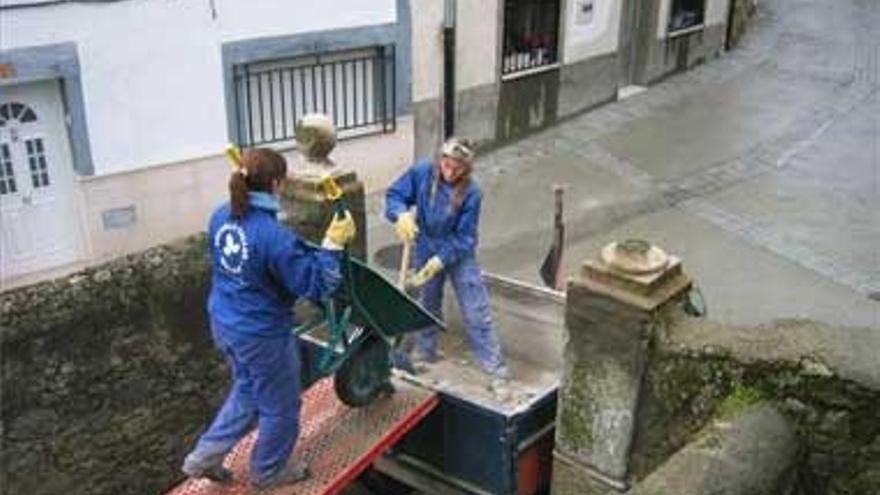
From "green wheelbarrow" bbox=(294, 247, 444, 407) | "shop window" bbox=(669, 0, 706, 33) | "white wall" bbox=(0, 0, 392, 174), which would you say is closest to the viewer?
"green wheelbarrow" bbox=(294, 247, 444, 407)

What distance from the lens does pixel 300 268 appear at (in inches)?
182

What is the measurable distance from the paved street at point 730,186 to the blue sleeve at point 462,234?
12.3 ft

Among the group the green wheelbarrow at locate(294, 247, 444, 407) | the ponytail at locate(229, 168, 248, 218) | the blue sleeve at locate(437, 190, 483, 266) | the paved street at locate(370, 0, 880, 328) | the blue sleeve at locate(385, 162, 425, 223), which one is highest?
the ponytail at locate(229, 168, 248, 218)

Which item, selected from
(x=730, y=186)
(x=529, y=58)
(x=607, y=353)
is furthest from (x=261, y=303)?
(x=529, y=58)

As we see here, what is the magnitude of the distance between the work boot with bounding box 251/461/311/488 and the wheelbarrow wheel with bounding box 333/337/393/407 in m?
0.51

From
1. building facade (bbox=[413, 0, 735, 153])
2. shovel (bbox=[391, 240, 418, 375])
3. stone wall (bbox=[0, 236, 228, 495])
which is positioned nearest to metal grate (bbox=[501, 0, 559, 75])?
building facade (bbox=[413, 0, 735, 153])

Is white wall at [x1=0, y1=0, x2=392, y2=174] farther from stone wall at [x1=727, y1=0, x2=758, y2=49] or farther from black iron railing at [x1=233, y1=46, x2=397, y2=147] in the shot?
stone wall at [x1=727, y1=0, x2=758, y2=49]

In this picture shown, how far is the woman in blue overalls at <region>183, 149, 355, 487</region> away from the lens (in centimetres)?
459

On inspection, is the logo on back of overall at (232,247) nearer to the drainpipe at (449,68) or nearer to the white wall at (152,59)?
Answer: the white wall at (152,59)

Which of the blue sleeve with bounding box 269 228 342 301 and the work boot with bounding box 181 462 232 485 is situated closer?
the blue sleeve with bounding box 269 228 342 301

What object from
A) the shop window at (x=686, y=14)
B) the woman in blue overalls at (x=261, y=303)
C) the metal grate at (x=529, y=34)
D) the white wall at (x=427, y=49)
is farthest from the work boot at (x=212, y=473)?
the shop window at (x=686, y=14)

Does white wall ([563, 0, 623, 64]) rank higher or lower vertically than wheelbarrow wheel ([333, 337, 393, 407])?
higher

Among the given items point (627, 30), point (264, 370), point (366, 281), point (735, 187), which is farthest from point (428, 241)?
point (627, 30)

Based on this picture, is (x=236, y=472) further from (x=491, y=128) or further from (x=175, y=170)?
(x=491, y=128)
